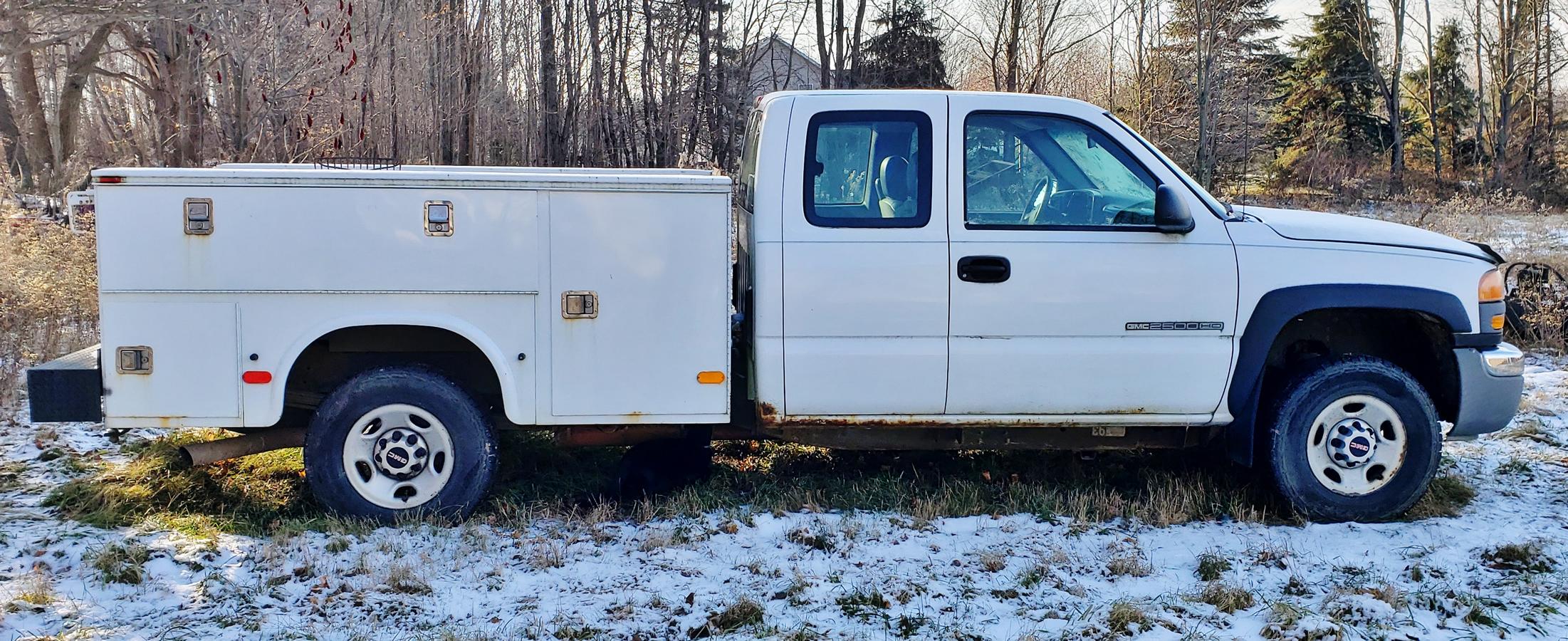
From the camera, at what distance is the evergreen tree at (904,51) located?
2492cm

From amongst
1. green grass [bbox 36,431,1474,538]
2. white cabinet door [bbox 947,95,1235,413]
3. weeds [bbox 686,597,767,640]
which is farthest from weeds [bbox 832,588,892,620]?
white cabinet door [bbox 947,95,1235,413]

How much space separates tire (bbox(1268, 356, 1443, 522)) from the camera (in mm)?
5242

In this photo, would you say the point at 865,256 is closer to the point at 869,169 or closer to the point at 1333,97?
the point at 869,169

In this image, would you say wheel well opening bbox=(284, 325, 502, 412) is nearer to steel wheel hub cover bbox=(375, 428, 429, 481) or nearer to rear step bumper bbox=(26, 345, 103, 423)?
steel wheel hub cover bbox=(375, 428, 429, 481)

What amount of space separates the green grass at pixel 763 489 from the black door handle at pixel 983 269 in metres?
1.07

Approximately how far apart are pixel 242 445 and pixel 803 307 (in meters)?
2.57

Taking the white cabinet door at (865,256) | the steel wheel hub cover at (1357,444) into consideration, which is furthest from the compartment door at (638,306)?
the steel wheel hub cover at (1357,444)

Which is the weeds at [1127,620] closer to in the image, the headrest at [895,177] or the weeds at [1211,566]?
the weeds at [1211,566]

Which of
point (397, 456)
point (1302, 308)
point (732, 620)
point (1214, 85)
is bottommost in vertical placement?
point (732, 620)

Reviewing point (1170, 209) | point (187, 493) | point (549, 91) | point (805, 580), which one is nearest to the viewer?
point (805, 580)

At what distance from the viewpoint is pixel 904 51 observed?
25.7 meters

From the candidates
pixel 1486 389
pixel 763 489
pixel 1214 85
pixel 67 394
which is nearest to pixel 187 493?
pixel 67 394

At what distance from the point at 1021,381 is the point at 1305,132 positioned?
3635cm

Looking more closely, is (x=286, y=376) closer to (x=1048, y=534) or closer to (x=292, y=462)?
(x=292, y=462)
